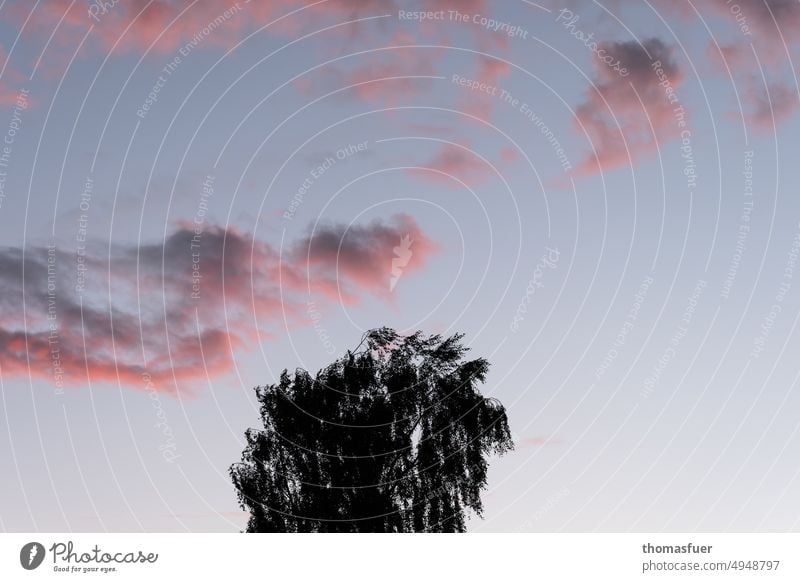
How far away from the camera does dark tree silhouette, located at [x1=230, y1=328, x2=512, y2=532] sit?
37375 millimetres

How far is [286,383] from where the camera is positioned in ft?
131
